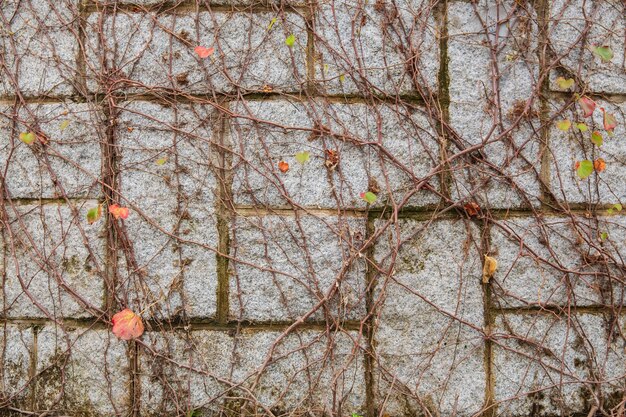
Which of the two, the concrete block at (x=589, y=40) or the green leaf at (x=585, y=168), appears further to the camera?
A: the concrete block at (x=589, y=40)

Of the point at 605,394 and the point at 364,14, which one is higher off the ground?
the point at 364,14

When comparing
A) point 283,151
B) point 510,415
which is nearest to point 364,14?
point 283,151

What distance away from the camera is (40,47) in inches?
91.9

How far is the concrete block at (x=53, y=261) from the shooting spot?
2266 millimetres

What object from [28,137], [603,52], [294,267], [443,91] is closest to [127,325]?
[294,267]

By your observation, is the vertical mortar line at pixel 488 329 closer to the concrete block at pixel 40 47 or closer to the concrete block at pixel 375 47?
the concrete block at pixel 375 47

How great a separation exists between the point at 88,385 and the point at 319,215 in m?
1.09

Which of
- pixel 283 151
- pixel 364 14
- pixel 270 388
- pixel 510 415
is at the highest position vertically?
pixel 364 14

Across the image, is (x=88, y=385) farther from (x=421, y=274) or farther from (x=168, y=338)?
(x=421, y=274)

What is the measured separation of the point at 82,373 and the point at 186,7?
1482 mm

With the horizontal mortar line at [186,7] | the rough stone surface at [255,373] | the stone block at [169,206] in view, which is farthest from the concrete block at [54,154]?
the rough stone surface at [255,373]

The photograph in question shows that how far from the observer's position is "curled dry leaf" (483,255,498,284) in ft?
7.43

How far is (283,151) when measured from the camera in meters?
2.31

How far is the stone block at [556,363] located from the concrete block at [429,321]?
0.10m
